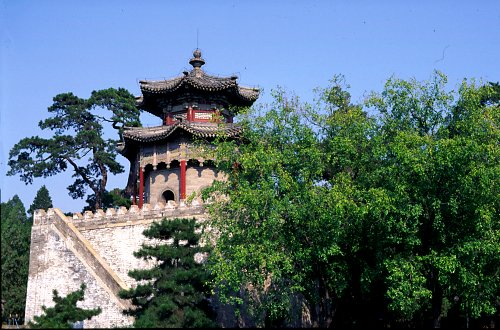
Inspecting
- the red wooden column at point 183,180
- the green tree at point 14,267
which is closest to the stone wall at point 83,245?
the red wooden column at point 183,180

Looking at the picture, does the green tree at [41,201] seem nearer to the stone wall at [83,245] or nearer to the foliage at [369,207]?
the stone wall at [83,245]

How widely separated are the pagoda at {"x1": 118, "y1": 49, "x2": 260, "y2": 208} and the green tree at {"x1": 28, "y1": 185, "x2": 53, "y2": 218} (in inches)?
802

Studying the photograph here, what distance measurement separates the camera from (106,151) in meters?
42.8

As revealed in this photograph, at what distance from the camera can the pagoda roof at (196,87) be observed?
33500mm

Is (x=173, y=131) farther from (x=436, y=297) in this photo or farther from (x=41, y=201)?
(x=41, y=201)

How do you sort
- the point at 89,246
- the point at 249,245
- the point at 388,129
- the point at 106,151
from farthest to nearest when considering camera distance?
the point at 106,151, the point at 89,246, the point at 388,129, the point at 249,245

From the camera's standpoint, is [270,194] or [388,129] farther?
[388,129]

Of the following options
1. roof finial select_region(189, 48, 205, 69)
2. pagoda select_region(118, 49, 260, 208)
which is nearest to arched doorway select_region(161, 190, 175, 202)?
pagoda select_region(118, 49, 260, 208)

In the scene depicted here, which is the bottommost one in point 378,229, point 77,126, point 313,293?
point 313,293

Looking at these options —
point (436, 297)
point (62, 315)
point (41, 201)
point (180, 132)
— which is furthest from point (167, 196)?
point (41, 201)

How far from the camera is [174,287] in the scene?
2181 centimetres

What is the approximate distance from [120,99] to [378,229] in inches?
987

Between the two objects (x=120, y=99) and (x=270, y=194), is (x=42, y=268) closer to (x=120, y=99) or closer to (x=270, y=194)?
(x=270, y=194)

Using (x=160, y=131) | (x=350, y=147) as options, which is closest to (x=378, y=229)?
(x=350, y=147)
